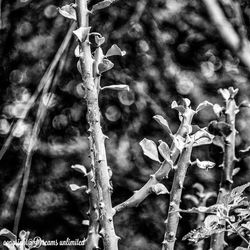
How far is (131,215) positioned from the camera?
95cm

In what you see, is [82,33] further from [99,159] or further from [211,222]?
[211,222]

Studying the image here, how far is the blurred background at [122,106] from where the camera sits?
0.96 m

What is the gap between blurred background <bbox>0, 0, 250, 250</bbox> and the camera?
3.16 feet

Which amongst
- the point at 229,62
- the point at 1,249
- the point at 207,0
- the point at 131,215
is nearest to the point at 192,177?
the point at 131,215

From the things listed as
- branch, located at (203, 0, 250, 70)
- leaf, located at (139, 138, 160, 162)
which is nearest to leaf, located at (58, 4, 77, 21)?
leaf, located at (139, 138, 160, 162)

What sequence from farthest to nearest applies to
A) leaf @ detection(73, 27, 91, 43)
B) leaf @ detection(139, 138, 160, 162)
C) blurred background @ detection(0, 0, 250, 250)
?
1. blurred background @ detection(0, 0, 250, 250)
2. leaf @ detection(139, 138, 160, 162)
3. leaf @ detection(73, 27, 91, 43)

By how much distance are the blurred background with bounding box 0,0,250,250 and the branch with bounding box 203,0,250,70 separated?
49 millimetres

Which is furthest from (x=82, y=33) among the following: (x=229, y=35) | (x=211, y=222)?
(x=229, y=35)

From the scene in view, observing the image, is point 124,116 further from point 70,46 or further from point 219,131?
point 219,131

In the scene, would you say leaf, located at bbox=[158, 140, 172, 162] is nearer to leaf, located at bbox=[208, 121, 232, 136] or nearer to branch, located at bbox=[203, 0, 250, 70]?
leaf, located at bbox=[208, 121, 232, 136]

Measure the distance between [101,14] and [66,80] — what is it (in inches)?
8.5

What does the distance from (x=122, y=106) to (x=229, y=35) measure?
335mm

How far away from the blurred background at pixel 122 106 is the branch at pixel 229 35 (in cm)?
5

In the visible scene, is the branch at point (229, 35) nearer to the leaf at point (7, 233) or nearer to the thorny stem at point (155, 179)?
the thorny stem at point (155, 179)
